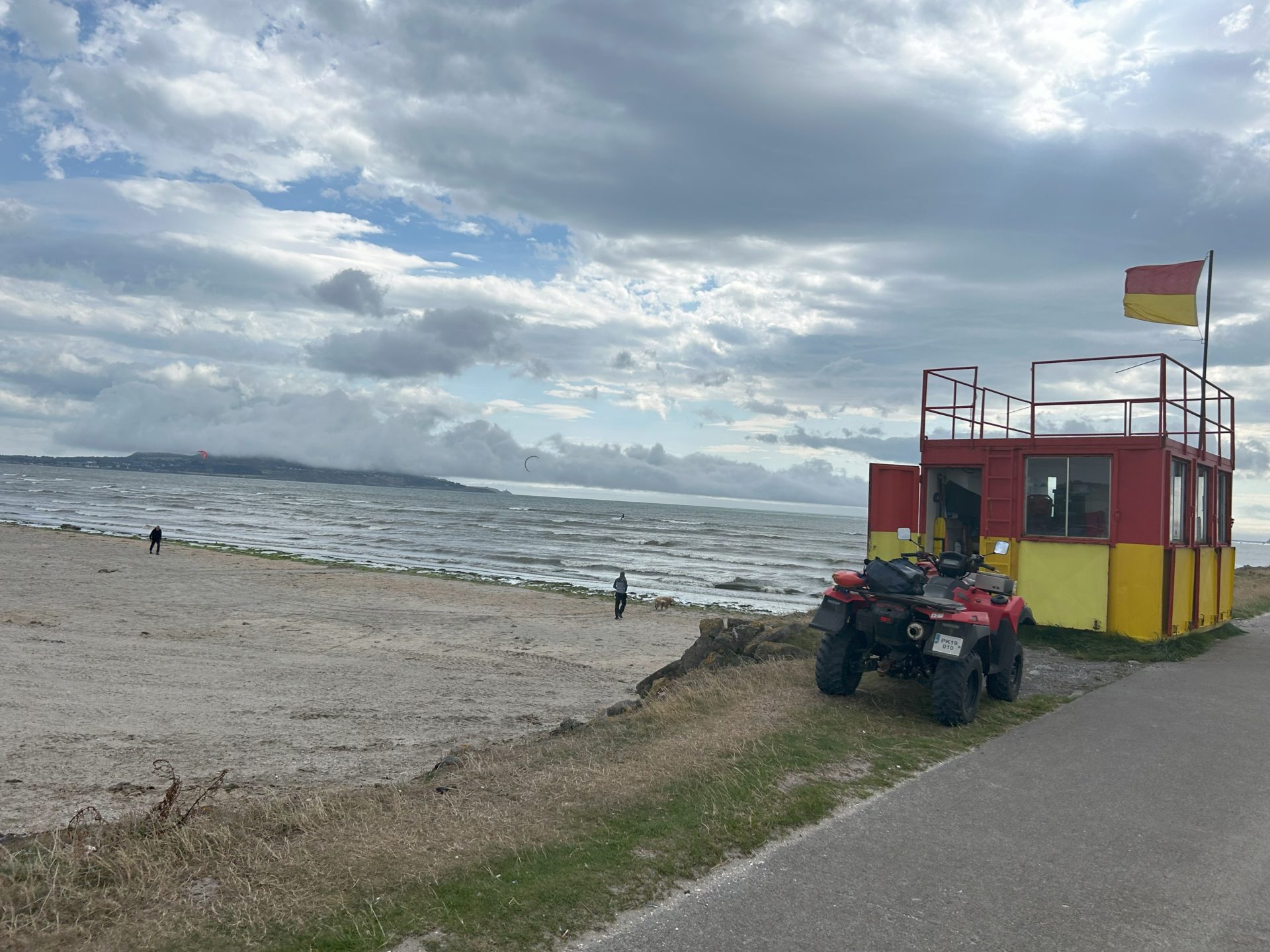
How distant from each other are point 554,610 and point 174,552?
23148 millimetres

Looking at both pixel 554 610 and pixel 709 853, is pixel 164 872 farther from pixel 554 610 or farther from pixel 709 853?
pixel 554 610

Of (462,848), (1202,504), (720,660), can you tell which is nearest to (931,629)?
(720,660)

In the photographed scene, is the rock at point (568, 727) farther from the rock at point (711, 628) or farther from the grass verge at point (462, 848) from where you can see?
the rock at point (711, 628)

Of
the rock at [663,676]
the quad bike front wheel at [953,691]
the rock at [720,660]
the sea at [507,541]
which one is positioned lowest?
the sea at [507,541]

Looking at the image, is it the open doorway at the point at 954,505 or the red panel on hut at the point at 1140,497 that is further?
the open doorway at the point at 954,505

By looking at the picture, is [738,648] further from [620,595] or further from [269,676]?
[620,595]

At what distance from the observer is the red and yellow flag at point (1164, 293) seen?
15.3m

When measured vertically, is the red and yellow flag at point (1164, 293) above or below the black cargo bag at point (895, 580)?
above

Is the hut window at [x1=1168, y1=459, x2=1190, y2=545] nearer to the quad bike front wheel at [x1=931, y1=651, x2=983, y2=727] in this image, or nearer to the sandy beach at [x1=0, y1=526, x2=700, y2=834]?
the quad bike front wheel at [x1=931, y1=651, x2=983, y2=727]

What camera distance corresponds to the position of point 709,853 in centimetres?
502

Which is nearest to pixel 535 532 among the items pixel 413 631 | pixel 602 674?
pixel 413 631

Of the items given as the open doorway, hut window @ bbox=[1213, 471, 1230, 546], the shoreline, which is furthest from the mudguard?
the shoreline

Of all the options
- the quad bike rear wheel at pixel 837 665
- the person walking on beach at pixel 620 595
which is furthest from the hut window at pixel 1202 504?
the person walking on beach at pixel 620 595

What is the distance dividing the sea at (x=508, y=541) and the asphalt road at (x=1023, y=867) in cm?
2623
